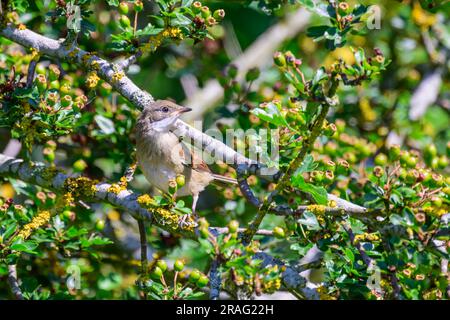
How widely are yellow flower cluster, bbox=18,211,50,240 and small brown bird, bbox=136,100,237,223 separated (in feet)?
3.02

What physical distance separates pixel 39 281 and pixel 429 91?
4235 mm

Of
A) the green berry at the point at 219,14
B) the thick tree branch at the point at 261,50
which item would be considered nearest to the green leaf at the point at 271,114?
the green berry at the point at 219,14

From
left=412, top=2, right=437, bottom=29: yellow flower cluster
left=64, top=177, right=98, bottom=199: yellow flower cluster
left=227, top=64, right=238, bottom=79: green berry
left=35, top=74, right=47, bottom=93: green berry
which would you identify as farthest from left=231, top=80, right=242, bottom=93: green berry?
left=412, top=2, right=437, bottom=29: yellow flower cluster

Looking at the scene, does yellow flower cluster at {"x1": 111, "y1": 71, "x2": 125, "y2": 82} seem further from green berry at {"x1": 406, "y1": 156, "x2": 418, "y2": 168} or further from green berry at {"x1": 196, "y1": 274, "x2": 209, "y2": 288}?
green berry at {"x1": 406, "y1": 156, "x2": 418, "y2": 168}

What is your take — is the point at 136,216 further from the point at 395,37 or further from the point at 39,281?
the point at 395,37

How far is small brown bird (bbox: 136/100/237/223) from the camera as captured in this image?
4.82 metres

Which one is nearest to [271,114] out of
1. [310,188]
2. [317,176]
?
[310,188]

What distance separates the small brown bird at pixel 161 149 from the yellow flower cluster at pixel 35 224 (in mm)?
921

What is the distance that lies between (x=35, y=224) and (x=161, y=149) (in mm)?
1208

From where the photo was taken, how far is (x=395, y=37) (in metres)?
7.14

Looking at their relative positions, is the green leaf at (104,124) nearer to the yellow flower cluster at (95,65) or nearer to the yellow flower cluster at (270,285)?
the yellow flower cluster at (95,65)

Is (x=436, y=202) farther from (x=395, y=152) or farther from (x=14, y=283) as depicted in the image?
(x=14, y=283)

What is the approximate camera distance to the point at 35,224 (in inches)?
158
